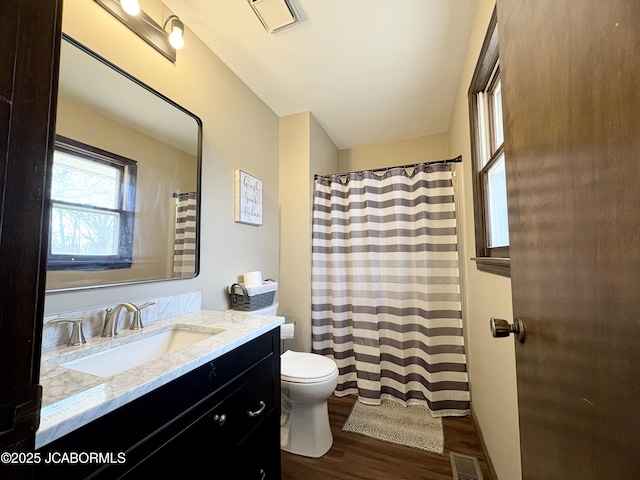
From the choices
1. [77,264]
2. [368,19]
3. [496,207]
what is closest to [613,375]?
[496,207]

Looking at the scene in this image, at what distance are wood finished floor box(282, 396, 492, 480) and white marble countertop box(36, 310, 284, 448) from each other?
0.96 meters

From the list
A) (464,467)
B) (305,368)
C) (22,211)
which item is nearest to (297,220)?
(305,368)

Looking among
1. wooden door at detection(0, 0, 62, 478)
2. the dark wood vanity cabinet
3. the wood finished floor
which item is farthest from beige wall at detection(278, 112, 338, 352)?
wooden door at detection(0, 0, 62, 478)

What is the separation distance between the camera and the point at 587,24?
38cm

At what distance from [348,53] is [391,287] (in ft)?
5.54

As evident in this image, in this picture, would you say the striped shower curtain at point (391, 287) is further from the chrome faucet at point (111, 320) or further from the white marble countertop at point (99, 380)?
the chrome faucet at point (111, 320)

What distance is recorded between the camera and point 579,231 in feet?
1.36

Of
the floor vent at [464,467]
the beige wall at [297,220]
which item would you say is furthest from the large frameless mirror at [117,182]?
the floor vent at [464,467]

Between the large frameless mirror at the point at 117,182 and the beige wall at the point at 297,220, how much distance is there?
93 cm

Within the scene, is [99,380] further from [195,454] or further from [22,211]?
[22,211]

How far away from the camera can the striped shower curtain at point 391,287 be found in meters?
1.97

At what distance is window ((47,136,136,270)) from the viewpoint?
0.93 metres

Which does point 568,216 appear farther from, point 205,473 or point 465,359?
point 465,359

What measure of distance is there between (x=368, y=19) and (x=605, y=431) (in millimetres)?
1812
